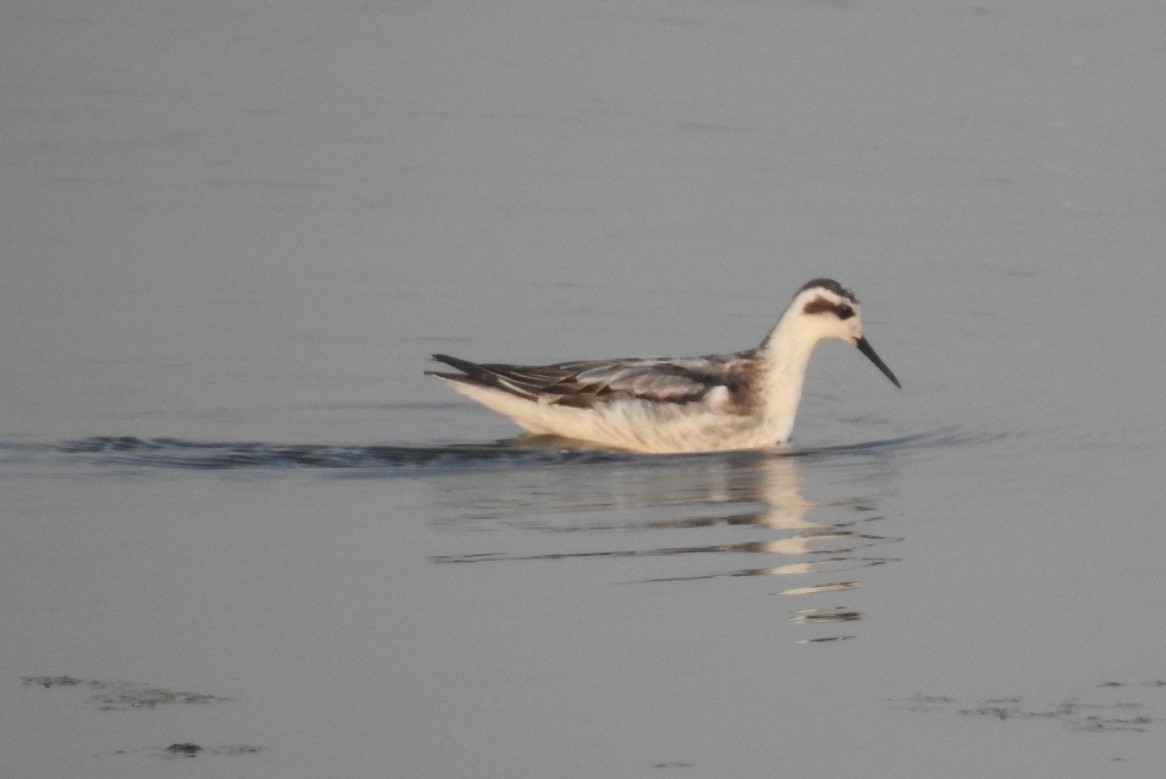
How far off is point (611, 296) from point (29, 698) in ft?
33.7

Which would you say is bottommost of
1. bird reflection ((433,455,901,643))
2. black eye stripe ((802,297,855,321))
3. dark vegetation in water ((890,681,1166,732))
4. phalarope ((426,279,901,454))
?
dark vegetation in water ((890,681,1166,732))

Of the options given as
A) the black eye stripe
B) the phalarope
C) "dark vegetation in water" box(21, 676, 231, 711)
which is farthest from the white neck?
"dark vegetation in water" box(21, 676, 231, 711)

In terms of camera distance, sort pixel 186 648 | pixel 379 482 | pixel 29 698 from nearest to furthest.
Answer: pixel 29 698
pixel 186 648
pixel 379 482

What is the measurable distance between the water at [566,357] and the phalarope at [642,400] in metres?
0.43

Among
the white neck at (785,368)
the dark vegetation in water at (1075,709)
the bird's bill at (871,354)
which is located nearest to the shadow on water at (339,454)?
Answer: the white neck at (785,368)

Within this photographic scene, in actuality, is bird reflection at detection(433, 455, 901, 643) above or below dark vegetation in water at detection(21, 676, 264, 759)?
above

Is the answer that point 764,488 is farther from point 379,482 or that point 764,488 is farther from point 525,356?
point 525,356

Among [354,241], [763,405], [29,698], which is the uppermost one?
[354,241]

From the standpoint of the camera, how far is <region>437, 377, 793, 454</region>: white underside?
16344 mm

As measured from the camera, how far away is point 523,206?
2198cm

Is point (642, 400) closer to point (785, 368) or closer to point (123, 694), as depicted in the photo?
point (785, 368)

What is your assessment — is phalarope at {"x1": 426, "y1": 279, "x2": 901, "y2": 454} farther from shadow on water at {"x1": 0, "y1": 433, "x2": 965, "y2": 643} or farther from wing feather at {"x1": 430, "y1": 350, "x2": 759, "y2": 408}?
shadow on water at {"x1": 0, "y1": 433, "x2": 965, "y2": 643}

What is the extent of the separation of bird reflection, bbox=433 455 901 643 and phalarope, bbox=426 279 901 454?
33cm

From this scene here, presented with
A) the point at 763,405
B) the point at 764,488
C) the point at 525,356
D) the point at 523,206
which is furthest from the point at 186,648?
the point at 523,206
